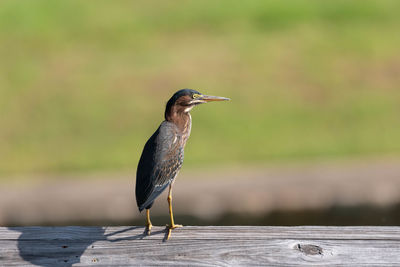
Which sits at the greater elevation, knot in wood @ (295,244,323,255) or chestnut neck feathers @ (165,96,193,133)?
chestnut neck feathers @ (165,96,193,133)

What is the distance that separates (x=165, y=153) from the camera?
3281 millimetres

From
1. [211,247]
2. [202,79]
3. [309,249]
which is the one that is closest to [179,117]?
[211,247]

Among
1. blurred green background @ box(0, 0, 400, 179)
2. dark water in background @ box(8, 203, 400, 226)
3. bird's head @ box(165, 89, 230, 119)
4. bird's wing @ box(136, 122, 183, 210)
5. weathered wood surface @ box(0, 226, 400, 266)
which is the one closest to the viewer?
weathered wood surface @ box(0, 226, 400, 266)

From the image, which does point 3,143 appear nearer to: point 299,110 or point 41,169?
point 41,169

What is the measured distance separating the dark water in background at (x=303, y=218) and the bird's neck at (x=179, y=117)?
5563mm

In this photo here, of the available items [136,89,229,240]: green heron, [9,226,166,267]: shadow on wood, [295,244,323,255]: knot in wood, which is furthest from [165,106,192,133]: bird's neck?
[295,244,323,255]: knot in wood

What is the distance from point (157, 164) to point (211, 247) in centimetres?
82

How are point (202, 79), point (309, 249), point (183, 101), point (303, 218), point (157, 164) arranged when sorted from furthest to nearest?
1. point (202, 79)
2. point (303, 218)
3. point (183, 101)
4. point (157, 164)
5. point (309, 249)

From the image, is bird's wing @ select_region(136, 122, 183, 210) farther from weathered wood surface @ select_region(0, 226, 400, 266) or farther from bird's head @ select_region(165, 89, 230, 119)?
weathered wood surface @ select_region(0, 226, 400, 266)

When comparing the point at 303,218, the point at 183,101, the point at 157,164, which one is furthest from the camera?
the point at 303,218

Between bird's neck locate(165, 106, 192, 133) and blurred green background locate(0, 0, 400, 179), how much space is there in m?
8.47

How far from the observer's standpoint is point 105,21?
1980cm

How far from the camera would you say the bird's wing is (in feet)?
10.3

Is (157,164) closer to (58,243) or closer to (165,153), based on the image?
(165,153)
